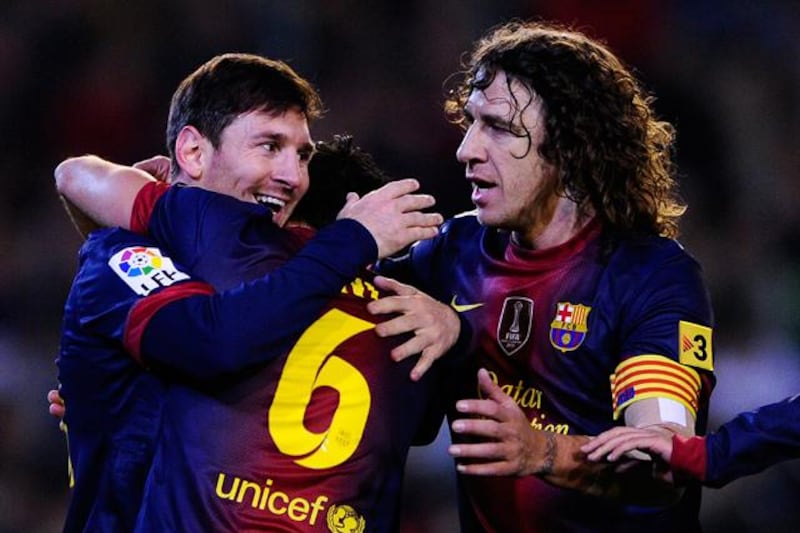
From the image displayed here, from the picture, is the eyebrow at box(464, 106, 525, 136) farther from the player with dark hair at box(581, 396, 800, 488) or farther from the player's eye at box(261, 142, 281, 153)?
the player with dark hair at box(581, 396, 800, 488)

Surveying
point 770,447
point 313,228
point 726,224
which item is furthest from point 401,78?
point 770,447

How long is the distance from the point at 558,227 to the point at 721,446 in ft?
3.22

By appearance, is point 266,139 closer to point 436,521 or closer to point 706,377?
point 706,377

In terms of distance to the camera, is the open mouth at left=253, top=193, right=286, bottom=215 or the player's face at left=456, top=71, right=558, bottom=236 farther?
the player's face at left=456, top=71, right=558, bottom=236

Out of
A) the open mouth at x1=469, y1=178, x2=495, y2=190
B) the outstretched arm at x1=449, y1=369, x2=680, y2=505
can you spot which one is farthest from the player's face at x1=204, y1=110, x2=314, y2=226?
the outstretched arm at x1=449, y1=369, x2=680, y2=505

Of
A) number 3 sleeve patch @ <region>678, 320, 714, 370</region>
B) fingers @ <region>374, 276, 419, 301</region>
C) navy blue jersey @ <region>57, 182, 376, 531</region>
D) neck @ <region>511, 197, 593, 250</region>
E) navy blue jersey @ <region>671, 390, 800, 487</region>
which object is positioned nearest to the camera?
navy blue jersey @ <region>57, 182, 376, 531</region>

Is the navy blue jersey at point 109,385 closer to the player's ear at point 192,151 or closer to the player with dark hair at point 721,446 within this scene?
the player's ear at point 192,151

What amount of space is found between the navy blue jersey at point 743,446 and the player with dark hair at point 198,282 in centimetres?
81

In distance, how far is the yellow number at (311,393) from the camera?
3189 mm

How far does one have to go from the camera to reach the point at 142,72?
323 inches

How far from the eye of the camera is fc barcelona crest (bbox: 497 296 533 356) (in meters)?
4.00

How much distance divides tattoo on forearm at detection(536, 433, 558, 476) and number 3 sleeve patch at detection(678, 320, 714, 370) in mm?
430

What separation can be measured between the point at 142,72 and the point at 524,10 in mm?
2198

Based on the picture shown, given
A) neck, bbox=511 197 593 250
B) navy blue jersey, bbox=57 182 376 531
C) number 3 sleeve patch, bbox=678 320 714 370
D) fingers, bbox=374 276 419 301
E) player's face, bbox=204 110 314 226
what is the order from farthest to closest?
neck, bbox=511 197 593 250, number 3 sleeve patch, bbox=678 320 714 370, player's face, bbox=204 110 314 226, fingers, bbox=374 276 419 301, navy blue jersey, bbox=57 182 376 531
